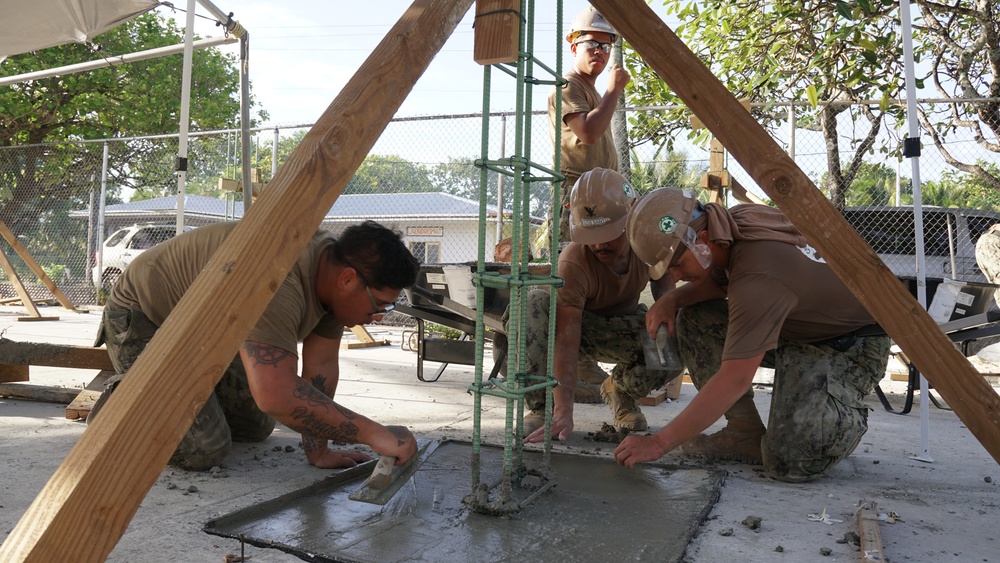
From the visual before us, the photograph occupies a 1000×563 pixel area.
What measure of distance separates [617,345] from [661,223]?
1.13 metres

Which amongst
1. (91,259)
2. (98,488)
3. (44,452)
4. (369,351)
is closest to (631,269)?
(44,452)

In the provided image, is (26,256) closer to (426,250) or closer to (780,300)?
(426,250)

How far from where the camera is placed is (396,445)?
255 cm

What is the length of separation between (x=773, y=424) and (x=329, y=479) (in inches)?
67.8

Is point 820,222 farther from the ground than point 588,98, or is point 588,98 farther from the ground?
point 588,98

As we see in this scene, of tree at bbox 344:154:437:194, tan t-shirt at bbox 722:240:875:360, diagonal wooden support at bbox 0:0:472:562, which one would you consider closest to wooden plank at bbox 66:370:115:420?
diagonal wooden support at bbox 0:0:472:562

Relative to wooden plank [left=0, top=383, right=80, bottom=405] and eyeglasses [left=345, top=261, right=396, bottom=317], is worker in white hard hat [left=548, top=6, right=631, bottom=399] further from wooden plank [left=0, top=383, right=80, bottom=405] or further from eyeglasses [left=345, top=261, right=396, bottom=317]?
wooden plank [left=0, top=383, right=80, bottom=405]

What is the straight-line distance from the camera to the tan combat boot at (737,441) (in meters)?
3.33

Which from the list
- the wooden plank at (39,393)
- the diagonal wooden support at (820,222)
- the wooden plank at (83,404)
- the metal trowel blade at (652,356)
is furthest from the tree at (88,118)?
the diagonal wooden support at (820,222)

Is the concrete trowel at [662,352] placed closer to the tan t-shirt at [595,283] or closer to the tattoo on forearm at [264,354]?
the tan t-shirt at [595,283]

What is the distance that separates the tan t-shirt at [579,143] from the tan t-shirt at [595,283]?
27.6 inches

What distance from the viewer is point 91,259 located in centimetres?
1323

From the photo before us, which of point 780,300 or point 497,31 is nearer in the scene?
point 497,31

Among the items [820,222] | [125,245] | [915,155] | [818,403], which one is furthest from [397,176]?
[820,222]
